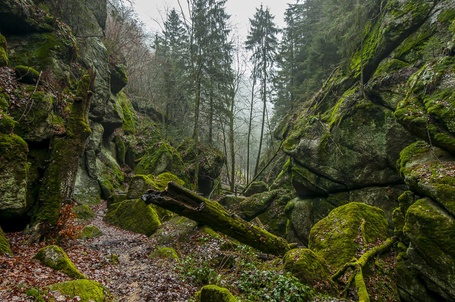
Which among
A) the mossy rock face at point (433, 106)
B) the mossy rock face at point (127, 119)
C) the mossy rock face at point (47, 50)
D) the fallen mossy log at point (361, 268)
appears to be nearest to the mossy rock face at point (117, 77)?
the mossy rock face at point (127, 119)

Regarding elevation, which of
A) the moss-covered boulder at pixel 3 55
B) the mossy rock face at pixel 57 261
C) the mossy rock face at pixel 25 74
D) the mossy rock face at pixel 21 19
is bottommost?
the mossy rock face at pixel 57 261

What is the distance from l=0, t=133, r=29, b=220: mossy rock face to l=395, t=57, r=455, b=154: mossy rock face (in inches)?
450

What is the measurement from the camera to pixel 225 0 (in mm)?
23188

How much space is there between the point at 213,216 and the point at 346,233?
4255 mm

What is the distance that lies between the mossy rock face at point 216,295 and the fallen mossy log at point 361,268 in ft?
9.83

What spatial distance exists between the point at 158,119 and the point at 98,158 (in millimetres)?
12473

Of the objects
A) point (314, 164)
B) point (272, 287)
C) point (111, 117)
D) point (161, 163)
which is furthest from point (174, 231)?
point (111, 117)

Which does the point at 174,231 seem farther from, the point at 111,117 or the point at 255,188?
the point at 111,117

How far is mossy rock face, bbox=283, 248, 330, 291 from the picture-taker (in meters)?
6.04

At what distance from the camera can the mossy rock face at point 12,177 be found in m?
6.96

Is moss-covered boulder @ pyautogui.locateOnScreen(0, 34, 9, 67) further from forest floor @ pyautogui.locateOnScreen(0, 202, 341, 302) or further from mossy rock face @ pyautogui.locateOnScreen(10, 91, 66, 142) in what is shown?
forest floor @ pyautogui.locateOnScreen(0, 202, 341, 302)

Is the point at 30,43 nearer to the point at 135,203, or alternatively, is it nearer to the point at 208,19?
the point at 135,203

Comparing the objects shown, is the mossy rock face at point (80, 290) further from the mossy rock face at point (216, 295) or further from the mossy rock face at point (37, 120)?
the mossy rock face at point (37, 120)

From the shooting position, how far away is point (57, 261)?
546 cm
